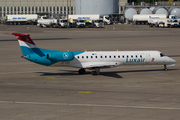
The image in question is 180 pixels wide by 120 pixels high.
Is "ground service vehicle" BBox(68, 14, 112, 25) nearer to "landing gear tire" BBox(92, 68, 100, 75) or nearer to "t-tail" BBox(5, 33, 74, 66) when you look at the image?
"landing gear tire" BBox(92, 68, 100, 75)

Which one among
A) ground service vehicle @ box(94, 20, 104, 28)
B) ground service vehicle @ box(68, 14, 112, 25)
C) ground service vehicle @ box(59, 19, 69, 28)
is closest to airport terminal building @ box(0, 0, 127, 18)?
ground service vehicle @ box(68, 14, 112, 25)

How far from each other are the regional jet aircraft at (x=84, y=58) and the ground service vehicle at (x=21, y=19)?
114 m

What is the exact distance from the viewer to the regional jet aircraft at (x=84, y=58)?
3362 centimetres

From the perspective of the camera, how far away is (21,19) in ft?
475

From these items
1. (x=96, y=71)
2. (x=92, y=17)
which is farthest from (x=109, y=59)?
(x=92, y=17)

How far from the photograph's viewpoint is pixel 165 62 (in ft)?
123

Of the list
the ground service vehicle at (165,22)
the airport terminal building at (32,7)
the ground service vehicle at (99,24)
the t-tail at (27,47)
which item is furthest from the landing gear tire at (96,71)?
the airport terminal building at (32,7)

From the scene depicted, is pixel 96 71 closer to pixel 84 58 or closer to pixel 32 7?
pixel 84 58

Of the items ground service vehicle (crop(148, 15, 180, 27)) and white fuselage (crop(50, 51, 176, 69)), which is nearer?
white fuselage (crop(50, 51, 176, 69))

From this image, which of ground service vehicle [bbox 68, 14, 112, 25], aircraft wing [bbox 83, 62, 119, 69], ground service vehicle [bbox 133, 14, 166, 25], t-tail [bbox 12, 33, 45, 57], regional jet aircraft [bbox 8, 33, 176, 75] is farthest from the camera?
ground service vehicle [bbox 68, 14, 112, 25]

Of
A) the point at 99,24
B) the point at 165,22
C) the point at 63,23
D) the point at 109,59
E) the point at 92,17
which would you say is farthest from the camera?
the point at 92,17

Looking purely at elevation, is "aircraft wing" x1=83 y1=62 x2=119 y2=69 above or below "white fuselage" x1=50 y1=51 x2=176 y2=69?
below

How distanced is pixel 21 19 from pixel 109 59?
117 m

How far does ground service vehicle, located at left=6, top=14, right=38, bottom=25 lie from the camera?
14400 centimetres
